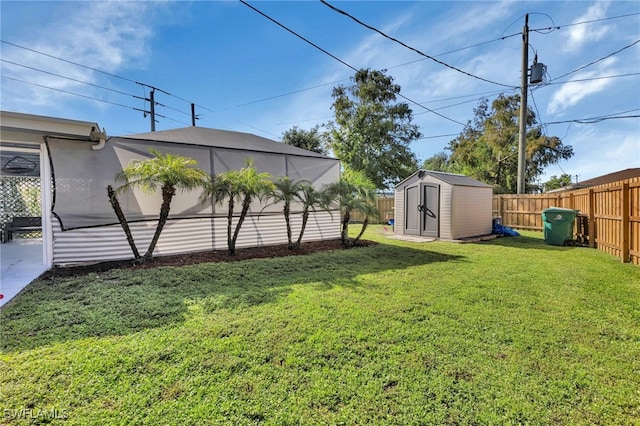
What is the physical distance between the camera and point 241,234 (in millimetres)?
7422

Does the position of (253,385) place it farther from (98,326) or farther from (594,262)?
(594,262)

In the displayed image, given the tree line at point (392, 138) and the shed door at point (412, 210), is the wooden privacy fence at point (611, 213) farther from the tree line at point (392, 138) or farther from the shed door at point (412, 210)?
the tree line at point (392, 138)

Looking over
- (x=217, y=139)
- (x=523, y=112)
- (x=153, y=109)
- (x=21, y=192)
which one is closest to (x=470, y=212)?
(x=523, y=112)

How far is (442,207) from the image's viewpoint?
30.7 ft

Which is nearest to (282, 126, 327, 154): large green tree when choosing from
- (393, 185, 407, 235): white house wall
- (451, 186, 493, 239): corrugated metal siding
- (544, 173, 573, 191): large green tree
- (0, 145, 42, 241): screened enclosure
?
(393, 185, 407, 235): white house wall

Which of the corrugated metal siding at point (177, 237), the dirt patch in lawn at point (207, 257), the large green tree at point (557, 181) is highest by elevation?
the large green tree at point (557, 181)

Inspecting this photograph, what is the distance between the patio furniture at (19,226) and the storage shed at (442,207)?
12.4 metres

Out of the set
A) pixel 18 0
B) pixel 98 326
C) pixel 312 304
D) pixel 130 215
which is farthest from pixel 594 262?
pixel 18 0

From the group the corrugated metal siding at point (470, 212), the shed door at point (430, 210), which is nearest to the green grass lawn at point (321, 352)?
the corrugated metal siding at point (470, 212)

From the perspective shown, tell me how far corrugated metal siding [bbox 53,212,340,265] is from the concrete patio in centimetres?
49

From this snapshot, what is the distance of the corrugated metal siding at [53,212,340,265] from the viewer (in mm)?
5430

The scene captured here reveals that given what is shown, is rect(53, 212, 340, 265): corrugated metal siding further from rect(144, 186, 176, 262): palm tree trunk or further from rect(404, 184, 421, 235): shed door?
rect(404, 184, 421, 235): shed door

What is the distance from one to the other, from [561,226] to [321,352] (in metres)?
9.25

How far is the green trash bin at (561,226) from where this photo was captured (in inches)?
324
